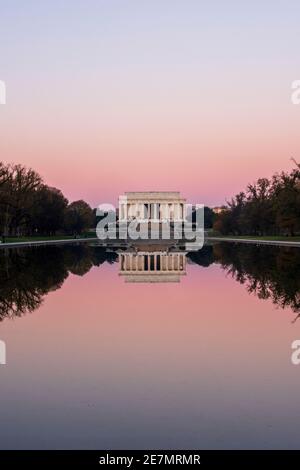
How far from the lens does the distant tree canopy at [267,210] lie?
61719 millimetres

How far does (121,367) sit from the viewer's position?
962cm

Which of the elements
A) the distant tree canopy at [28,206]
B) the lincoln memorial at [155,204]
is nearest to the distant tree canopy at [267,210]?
the distant tree canopy at [28,206]

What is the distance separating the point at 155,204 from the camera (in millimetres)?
143500

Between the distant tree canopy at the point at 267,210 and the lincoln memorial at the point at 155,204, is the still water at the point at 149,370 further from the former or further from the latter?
the lincoln memorial at the point at 155,204

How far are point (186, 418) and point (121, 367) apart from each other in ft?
8.79

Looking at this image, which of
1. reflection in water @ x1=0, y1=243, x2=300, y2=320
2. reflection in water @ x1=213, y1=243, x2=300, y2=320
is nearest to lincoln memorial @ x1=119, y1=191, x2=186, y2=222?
reflection in water @ x1=0, y1=243, x2=300, y2=320

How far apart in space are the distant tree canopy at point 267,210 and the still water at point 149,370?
140 feet

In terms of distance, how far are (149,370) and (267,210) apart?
73.0 m

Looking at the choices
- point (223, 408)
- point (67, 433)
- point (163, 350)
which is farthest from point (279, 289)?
point (67, 433)

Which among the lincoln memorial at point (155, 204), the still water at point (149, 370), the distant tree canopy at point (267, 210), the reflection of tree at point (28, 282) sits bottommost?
the still water at point (149, 370)

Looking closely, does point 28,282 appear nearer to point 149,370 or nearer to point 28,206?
point 149,370

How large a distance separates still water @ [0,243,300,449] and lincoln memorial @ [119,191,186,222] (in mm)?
122359

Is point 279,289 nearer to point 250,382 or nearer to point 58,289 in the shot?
point 58,289
